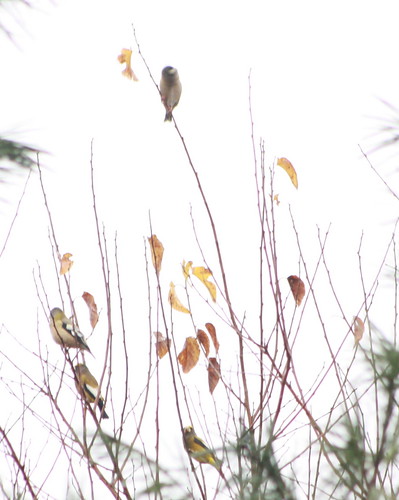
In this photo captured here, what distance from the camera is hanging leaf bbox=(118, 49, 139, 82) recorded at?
5793mm

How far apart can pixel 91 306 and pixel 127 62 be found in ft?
6.70

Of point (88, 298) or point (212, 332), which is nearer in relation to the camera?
point (212, 332)

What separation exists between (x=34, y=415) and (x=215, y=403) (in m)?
1.18

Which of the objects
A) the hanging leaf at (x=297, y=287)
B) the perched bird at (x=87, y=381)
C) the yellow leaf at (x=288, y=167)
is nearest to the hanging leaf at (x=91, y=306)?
the perched bird at (x=87, y=381)

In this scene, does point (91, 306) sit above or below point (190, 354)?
above

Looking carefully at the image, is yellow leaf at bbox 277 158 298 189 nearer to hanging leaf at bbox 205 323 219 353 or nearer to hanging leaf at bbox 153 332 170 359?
hanging leaf at bbox 205 323 219 353

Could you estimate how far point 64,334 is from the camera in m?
6.30

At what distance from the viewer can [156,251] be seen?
4.63 metres

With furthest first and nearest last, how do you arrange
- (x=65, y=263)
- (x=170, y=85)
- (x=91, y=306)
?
(x=170, y=85), (x=91, y=306), (x=65, y=263)

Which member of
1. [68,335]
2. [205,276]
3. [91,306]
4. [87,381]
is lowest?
[87,381]

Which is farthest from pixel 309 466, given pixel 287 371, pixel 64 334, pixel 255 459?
pixel 64 334

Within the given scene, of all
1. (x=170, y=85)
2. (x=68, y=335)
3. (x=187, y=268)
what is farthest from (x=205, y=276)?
(x=170, y=85)

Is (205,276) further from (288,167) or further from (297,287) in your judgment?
(288,167)

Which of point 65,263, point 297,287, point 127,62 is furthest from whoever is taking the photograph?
point 127,62
